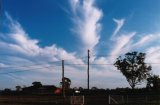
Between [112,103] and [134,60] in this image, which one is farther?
[134,60]

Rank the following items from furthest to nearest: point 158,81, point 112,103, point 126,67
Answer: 1. point 126,67
2. point 158,81
3. point 112,103

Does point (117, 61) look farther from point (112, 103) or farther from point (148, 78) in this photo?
point (112, 103)

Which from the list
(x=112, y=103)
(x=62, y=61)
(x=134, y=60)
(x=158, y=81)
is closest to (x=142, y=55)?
(x=134, y=60)

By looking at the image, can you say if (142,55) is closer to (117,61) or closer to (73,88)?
(117,61)

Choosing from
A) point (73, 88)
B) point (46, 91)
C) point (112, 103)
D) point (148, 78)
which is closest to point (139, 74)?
point (148, 78)

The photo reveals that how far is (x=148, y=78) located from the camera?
100 meters

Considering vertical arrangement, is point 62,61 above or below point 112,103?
above

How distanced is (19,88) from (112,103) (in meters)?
86.1

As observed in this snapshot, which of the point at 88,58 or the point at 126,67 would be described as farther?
the point at 126,67

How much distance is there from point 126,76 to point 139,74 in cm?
425

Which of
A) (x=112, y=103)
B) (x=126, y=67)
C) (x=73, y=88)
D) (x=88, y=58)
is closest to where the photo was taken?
(x=112, y=103)

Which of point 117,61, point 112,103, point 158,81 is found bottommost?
point 112,103

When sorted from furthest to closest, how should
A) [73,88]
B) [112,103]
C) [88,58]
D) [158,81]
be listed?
1. [73,88]
2. [158,81]
3. [88,58]
4. [112,103]

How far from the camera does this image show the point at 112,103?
50625 millimetres
